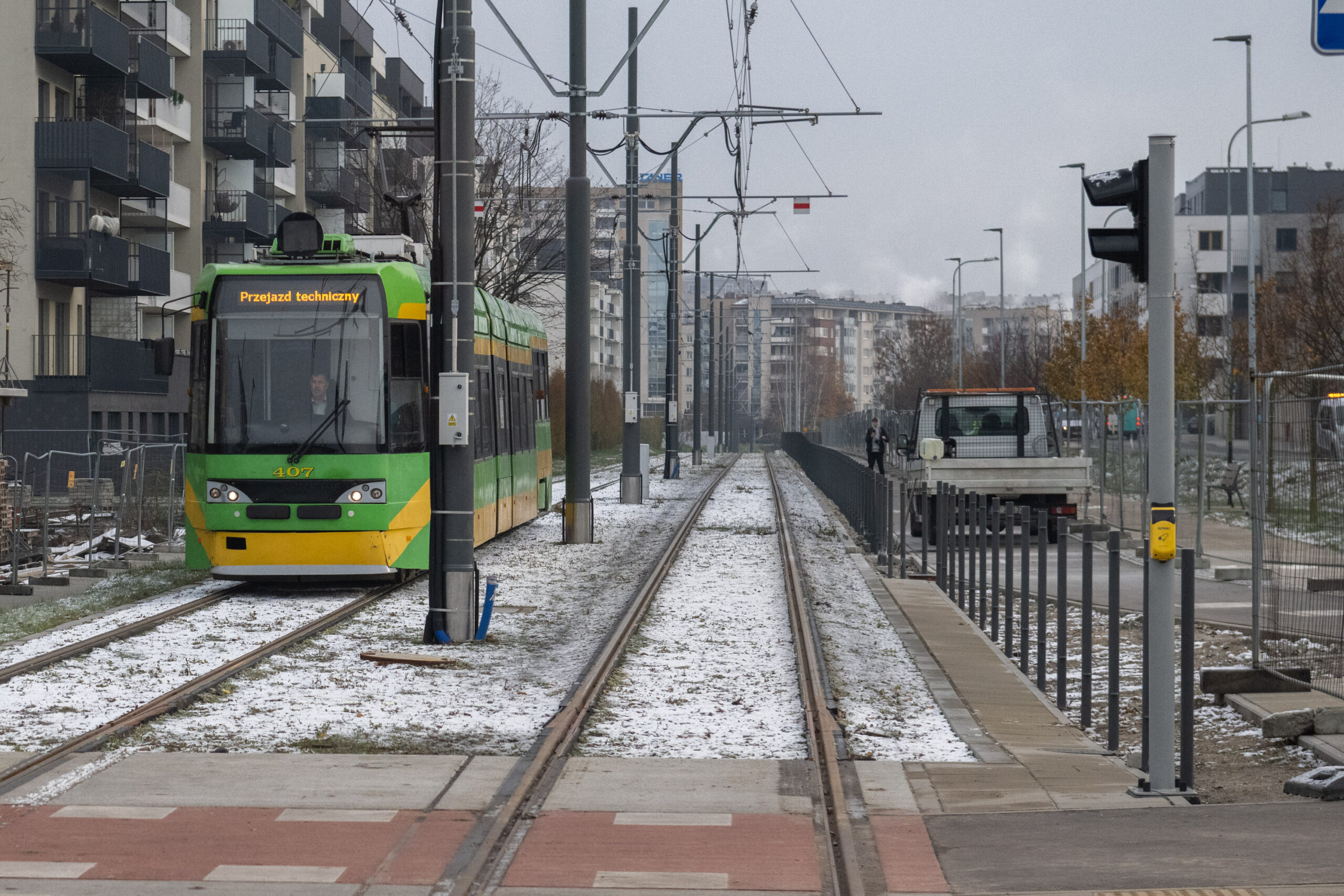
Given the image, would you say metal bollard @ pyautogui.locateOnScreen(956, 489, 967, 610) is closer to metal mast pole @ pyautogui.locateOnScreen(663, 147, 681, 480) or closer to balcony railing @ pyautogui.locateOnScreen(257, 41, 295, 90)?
metal mast pole @ pyautogui.locateOnScreen(663, 147, 681, 480)

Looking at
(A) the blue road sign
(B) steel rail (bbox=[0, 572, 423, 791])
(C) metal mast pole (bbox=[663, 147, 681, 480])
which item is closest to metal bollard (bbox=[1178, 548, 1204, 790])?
(A) the blue road sign

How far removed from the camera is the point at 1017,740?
9180 mm

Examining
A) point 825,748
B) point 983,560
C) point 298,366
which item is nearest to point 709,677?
point 825,748

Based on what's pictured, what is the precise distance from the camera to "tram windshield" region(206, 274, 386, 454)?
51.6 feet

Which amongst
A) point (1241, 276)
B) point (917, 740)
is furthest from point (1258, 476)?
point (1241, 276)

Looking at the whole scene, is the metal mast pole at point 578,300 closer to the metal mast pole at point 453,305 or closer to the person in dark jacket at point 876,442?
the metal mast pole at point 453,305

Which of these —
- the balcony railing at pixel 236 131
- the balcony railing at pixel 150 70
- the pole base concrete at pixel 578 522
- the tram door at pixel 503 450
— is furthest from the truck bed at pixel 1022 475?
the balcony railing at pixel 236 131

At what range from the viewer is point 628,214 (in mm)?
33344

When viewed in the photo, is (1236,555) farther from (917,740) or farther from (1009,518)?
(917,740)

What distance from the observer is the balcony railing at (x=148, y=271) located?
44906 mm

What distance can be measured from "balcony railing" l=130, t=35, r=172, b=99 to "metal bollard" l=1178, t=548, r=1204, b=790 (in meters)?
40.4

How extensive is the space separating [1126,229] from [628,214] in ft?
85.4

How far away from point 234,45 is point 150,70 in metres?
7.85

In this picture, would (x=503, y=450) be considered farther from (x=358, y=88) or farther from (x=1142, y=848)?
(x=358, y=88)
